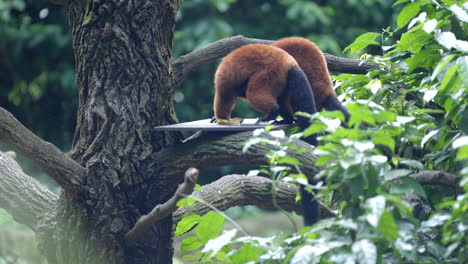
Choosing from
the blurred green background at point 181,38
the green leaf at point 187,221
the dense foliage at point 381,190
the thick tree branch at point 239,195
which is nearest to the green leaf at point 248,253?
the dense foliage at point 381,190

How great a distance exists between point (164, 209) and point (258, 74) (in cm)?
83

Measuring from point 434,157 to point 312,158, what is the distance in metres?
0.44

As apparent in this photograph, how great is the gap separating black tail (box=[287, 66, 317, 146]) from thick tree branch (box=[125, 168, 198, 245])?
2.26ft

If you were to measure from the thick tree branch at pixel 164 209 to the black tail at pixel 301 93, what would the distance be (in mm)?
689

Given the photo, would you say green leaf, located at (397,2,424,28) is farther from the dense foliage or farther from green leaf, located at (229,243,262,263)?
green leaf, located at (229,243,262,263)

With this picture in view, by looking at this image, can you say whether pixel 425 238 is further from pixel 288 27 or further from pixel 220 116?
pixel 288 27

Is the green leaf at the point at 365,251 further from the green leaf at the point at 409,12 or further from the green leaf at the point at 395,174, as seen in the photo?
the green leaf at the point at 409,12

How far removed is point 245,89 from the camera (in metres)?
2.60

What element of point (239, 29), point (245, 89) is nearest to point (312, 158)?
point (245, 89)

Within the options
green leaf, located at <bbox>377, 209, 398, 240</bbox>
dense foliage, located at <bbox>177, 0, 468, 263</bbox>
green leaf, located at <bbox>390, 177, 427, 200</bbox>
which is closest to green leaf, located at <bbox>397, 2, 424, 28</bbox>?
dense foliage, located at <bbox>177, 0, 468, 263</bbox>

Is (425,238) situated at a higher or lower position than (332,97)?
lower

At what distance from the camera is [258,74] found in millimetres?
2484

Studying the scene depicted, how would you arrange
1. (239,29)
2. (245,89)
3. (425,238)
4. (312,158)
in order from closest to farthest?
(425,238) < (312,158) < (245,89) < (239,29)

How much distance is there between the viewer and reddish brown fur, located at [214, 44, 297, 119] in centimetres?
246
